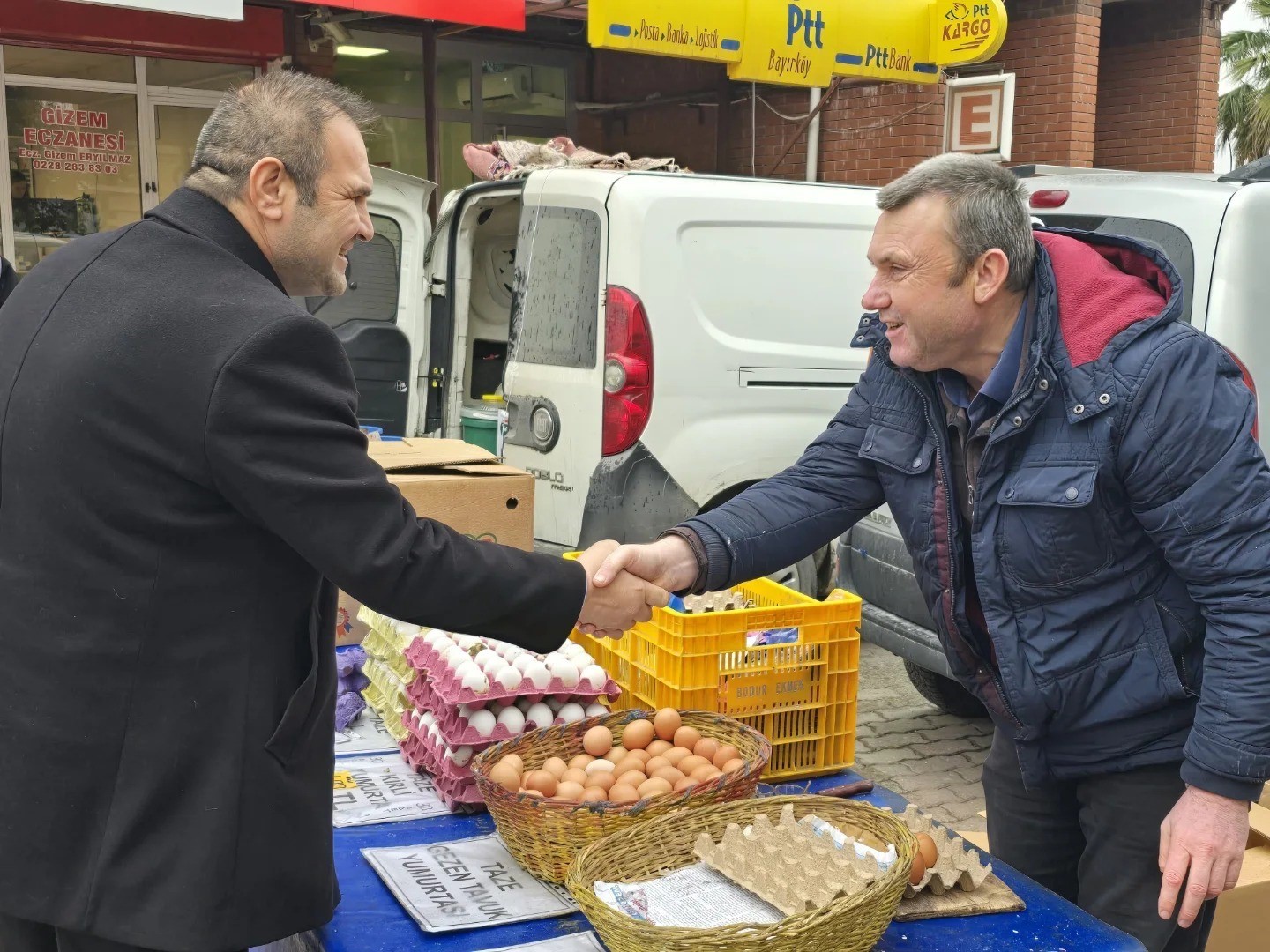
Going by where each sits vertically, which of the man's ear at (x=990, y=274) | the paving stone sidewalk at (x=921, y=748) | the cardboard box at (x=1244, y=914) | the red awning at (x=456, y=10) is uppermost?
the red awning at (x=456, y=10)

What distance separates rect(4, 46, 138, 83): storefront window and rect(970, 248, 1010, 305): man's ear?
380 inches

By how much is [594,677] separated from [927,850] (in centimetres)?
84

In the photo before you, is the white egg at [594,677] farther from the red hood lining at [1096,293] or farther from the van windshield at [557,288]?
the van windshield at [557,288]

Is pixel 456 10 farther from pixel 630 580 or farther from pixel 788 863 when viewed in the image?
pixel 788 863

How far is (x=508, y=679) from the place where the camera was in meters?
2.66

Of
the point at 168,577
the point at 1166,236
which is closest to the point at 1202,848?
the point at 168,577

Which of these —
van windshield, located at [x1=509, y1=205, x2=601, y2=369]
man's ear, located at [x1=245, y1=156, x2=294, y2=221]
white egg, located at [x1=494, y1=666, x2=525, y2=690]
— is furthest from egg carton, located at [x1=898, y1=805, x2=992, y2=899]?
van windshield, located at [x1=509, y1=205, x2=601, y2=369]

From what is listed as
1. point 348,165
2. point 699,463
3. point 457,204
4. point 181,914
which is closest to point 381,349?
point 457,204

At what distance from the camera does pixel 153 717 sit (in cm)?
190

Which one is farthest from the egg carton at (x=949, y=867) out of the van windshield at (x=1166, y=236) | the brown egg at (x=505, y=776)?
the van windshield at (x=1166, y=236)

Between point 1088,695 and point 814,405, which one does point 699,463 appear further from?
point 1088,695

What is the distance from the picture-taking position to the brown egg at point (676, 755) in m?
2.50

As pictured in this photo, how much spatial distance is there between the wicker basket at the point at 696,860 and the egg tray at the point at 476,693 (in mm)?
541

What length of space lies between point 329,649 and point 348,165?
834 mm
